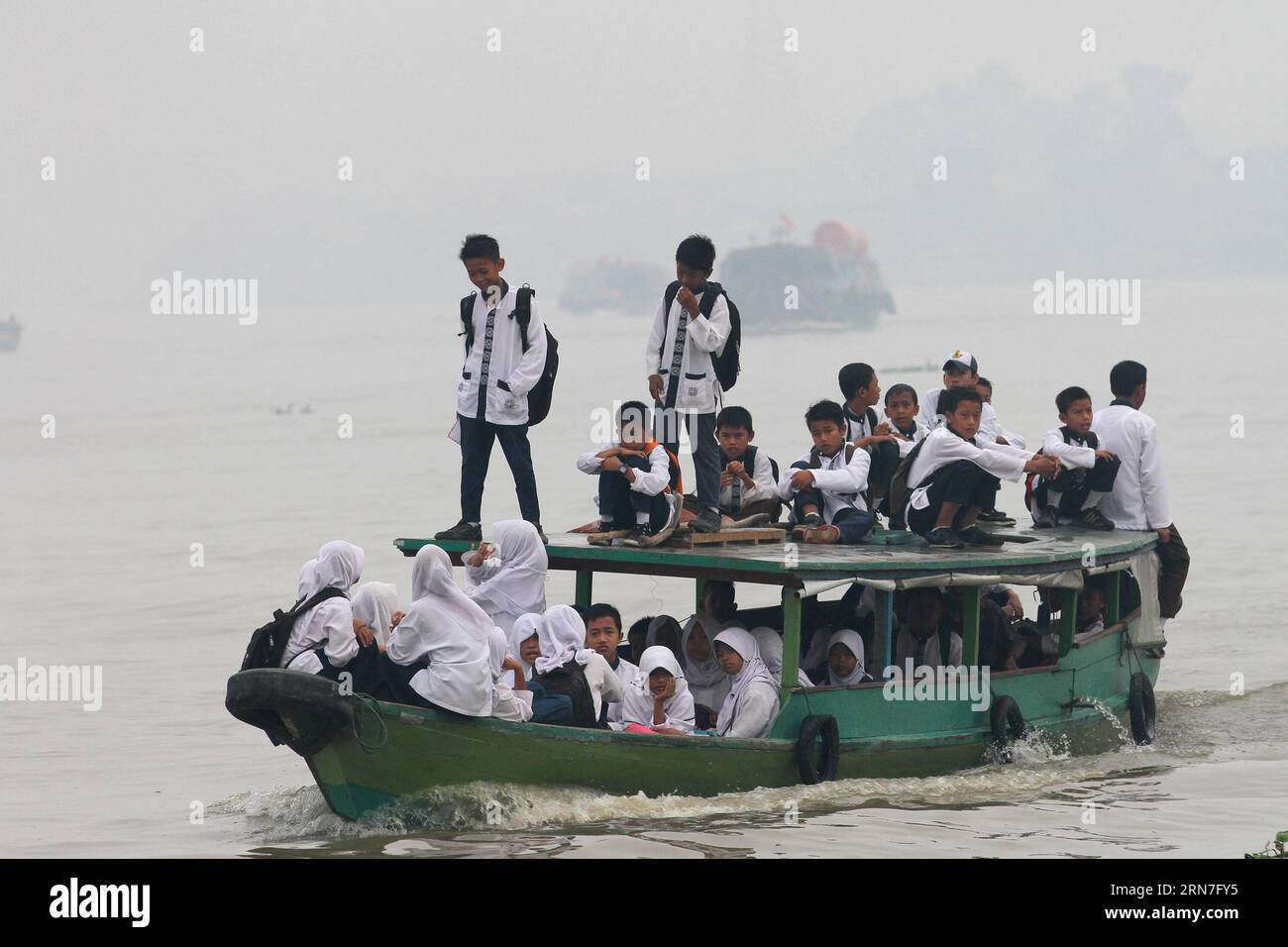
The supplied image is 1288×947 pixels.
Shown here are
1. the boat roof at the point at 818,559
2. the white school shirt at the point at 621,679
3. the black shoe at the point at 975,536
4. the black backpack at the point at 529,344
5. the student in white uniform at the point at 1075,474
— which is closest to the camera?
the boat roof at the point at 818,559

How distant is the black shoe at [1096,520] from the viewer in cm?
1287

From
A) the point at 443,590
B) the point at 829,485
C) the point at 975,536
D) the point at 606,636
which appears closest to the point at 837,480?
the point at 829,485

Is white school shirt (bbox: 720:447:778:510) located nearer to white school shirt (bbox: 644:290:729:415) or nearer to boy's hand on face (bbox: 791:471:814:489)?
boy's hand on face (bbox: 791:471:814:489)

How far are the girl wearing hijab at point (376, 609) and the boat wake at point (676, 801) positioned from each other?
83 cm

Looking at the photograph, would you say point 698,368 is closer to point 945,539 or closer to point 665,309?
point 665,309

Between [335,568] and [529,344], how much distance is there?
2.27 meters

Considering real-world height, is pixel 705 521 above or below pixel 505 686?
above

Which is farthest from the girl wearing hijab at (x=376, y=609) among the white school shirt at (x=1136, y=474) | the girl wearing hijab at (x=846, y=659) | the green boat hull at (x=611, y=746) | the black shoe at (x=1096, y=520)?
the white school shirt at (x=1136, y=474)

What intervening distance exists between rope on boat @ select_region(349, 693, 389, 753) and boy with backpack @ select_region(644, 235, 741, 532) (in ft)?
7.78

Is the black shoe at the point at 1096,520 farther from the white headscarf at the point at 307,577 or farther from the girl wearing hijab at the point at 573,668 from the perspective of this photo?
the white headscarf at the point at 307,577

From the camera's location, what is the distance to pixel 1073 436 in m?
12.7

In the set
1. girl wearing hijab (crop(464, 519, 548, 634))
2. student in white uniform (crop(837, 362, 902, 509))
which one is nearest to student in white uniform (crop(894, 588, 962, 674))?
student in white uniform (crop(837, 362, 902, 509))

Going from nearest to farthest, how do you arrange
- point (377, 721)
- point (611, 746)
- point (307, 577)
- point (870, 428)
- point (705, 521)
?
point (377, 721)
point (307, 577)
point (611, 746)
point (705, 521)
point (870, 428)

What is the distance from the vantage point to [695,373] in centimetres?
1115
